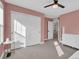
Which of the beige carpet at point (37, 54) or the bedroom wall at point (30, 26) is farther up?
the bedroom wall at point (30, 26)

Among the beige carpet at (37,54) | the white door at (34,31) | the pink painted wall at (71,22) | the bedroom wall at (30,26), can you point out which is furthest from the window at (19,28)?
the pink painted wall at (71,22)

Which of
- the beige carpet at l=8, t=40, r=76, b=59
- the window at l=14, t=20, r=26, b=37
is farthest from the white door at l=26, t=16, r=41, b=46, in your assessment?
the beige carpet at l=8, t=40, r=76, b=59

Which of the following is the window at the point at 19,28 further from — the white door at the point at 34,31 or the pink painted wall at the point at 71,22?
the pink painted wall at the point at 71,22

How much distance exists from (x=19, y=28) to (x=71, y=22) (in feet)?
11.7

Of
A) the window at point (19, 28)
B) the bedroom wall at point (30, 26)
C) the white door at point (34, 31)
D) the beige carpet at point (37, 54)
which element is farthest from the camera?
the white door at point (34, 31)

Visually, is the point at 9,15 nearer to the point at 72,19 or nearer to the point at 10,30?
the point at 10,30

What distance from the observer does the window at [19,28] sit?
5615mm

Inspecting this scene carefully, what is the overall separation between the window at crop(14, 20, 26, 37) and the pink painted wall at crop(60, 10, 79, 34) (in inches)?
127

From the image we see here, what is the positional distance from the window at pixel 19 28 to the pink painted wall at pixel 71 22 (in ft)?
10.6

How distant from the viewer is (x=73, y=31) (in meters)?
6.82

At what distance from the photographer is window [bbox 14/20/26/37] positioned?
5615mm

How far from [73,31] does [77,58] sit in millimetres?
5286

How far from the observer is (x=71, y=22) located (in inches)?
275

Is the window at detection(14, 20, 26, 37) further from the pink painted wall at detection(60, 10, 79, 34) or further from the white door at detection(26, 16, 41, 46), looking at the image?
the pink painted wall at detection(60, 10, 79, 34)
